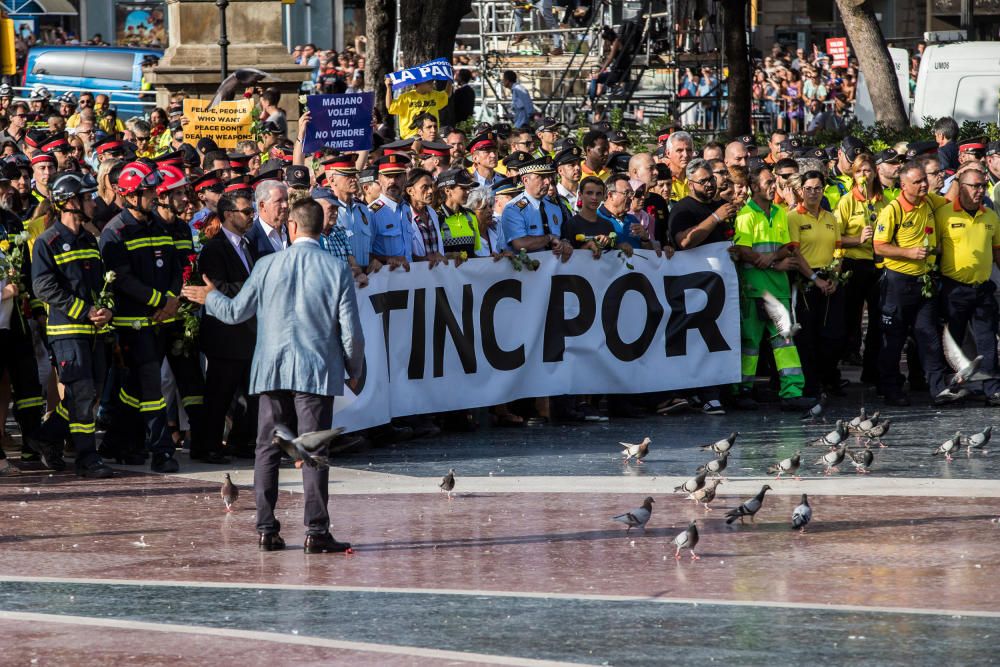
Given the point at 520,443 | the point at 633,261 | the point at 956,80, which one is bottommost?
the point at 520,443

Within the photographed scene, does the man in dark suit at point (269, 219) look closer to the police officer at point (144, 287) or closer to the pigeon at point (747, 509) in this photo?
the police officer at point (144, 287)

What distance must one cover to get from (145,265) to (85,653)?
15.5ft

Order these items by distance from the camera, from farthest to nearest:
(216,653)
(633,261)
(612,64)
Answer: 1. (612,64)
2. (633,261)
3. (216,653)

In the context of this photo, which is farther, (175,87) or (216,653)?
(175,87)

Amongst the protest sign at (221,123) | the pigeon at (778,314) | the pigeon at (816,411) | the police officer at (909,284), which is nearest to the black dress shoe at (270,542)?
the pigeon at (816,411)

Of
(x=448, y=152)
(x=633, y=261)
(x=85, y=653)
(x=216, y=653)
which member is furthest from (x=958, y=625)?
(x=448, y=152)

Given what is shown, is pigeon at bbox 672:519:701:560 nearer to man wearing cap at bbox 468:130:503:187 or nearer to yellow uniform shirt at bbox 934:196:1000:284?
yellow uniform shirt at bbox 934:196:1000:284

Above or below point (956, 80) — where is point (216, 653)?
below

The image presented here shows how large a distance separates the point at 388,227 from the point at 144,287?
2037 mm

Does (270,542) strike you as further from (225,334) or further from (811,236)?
(811,236)

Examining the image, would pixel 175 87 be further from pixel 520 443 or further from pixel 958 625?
pixel 958 625

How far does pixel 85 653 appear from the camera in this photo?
7145 mm

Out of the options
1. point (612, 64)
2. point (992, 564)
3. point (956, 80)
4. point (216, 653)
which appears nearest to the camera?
point (216, 653)

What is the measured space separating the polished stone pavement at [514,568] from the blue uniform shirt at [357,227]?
1.46 m
